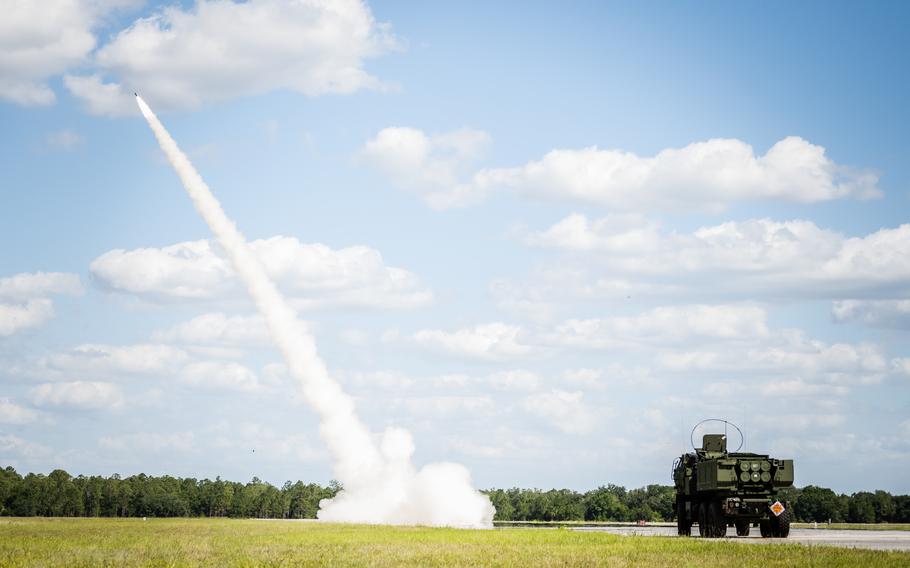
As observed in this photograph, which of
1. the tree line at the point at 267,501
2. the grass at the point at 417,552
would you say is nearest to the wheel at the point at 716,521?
the grass at the point at 417,552

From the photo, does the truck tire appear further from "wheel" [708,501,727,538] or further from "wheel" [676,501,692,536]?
"wheel" [676,501,692,536]

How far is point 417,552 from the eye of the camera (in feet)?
106

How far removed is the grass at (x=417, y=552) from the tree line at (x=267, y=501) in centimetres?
7503

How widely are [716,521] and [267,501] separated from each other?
11746 centimetres

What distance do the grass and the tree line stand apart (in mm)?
75027

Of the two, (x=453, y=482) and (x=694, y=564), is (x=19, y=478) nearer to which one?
(x=453, y=482)

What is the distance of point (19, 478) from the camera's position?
5866 inches

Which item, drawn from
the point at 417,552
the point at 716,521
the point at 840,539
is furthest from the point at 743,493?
the point at 417,552

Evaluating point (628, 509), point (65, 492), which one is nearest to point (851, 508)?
point (628, 509)

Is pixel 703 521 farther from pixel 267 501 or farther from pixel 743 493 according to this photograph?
pixel 267 501

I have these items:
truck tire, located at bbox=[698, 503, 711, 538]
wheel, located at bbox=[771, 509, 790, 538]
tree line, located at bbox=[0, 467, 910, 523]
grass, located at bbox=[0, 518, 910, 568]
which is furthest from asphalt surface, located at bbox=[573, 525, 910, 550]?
tree line, located at bbox=[0, 467, 910, 523]

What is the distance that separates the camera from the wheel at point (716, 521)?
139 ft

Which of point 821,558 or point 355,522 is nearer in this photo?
point 821,558

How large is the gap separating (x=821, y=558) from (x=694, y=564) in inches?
157
